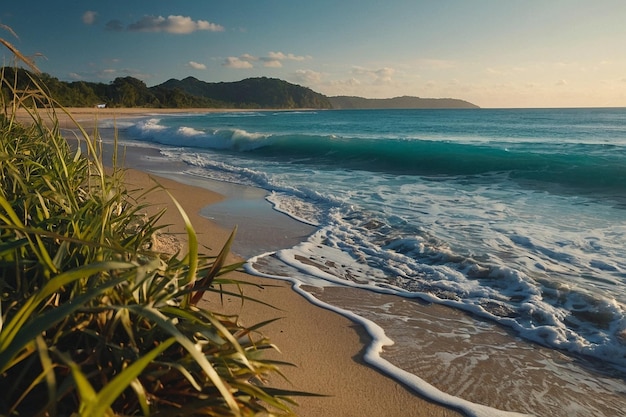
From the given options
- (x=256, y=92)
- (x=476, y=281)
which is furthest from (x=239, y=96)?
(x=476, y=281)

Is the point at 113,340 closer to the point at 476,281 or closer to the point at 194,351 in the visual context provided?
the point at 194,351

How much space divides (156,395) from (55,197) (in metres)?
1.05

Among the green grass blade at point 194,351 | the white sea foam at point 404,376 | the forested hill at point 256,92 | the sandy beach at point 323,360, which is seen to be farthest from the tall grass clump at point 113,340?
the forested hill at point 256,92

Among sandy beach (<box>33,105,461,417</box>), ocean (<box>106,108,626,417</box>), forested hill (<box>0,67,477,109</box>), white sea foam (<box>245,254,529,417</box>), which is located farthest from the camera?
forested hill (<box>0,67,477,109</box>)

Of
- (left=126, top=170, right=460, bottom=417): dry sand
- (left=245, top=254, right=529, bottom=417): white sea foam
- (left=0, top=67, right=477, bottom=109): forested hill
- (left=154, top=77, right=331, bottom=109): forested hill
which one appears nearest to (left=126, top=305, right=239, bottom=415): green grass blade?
(left=126, top=170, right=460, bottom=417): dry sand

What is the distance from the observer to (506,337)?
3219 mm

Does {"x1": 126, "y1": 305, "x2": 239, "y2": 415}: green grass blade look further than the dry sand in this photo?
No

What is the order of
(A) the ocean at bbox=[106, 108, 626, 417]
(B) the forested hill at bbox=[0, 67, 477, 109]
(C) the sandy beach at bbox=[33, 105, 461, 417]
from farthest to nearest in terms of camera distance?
(B) the forested hill at bbox=[0, 67, 477, 109] → (A) the ocean at bbox=[106, 108, 626, 417] → (C) the sandy beach at bbox=[33, 105, 461, 417]

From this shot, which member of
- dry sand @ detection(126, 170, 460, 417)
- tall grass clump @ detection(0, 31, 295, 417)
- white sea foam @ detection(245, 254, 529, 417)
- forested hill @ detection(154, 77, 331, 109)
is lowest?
white sea foam @ detection(245, 254, 529, 417)

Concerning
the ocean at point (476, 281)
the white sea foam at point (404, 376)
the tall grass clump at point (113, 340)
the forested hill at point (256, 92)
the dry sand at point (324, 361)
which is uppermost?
the forested hill at point (256, 92)

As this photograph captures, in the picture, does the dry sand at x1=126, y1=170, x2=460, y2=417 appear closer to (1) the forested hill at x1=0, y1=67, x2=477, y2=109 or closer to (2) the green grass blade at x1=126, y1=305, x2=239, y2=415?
(2) the green grass blade at x1=126, y1=305, x2=239, y2=415

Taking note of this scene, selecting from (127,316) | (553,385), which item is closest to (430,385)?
(553,385)

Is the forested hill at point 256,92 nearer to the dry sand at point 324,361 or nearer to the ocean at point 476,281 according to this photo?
the ocean at point 476,281

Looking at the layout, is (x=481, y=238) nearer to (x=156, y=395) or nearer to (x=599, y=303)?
(x=599, y=303)
